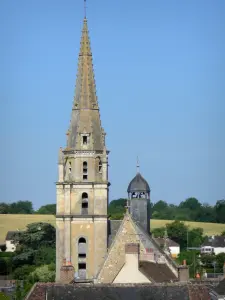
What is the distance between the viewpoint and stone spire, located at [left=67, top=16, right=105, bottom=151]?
306 ft

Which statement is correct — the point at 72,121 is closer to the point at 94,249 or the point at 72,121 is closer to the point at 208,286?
the point at 94,249

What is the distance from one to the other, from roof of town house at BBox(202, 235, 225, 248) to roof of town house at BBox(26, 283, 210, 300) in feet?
421

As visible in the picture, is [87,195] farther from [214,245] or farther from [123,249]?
[214,245]

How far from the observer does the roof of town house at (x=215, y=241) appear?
188 m

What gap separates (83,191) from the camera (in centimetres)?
9200

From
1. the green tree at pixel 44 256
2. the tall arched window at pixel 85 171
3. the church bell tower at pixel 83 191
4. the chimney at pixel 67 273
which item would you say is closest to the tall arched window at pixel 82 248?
the church bell tower at pixel 83 191

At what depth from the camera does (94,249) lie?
9062 cm

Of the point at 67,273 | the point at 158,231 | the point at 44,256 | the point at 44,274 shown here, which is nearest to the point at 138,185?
the point at 67,273

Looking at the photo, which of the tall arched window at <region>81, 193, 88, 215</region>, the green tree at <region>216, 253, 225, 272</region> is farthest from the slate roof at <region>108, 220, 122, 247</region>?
the green tree at <region>216, 253, 225, 272</region>

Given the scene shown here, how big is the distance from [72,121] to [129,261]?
2614 centimetres

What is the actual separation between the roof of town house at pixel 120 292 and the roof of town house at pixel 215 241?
421ft

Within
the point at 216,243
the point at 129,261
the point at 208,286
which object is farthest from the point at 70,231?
the point at 216,243

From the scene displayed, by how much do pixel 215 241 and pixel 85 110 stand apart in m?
98.1

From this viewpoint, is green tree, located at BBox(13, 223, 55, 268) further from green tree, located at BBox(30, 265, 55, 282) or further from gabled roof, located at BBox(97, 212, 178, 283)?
gabled roof, located at BBox(97, 212, 178, 283)
